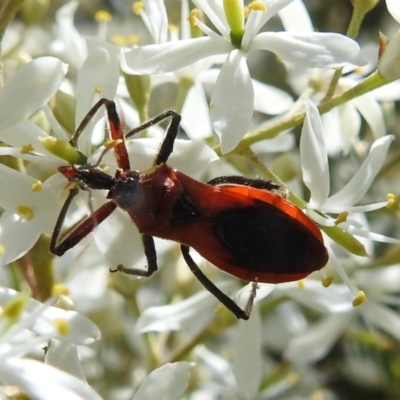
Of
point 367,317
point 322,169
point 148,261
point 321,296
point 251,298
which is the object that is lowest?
point 367,317

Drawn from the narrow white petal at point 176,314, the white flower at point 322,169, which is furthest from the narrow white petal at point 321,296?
the white flower at point 322,169

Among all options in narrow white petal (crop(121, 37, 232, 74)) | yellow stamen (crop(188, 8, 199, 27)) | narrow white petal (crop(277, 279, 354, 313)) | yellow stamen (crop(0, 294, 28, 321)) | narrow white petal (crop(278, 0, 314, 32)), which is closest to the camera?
yellow stamen (crop(0, 294, 28, 321))

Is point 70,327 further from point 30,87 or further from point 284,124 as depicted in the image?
point 284,124

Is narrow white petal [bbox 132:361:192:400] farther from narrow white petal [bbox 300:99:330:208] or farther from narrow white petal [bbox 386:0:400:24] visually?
narrow white petal [bbox 386:0:400:24]

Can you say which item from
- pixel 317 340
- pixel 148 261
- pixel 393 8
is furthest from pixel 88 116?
pixel 317 340

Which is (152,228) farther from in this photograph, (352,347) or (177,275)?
(352,347)

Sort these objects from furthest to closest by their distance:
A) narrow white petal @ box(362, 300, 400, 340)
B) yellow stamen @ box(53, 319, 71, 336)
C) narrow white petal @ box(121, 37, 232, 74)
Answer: narrow white petal @ box(362, 300, 400, 340) → narrow white petal @ box(121, 37, 232, 74) → yellow stamen @ box(53, 319, 71, 336)

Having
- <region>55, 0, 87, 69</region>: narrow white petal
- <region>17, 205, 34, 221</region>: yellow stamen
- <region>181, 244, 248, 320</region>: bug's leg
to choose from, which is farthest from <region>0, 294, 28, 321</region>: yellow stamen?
<region>55, 0, 87, 69</region>: narrow white petal
